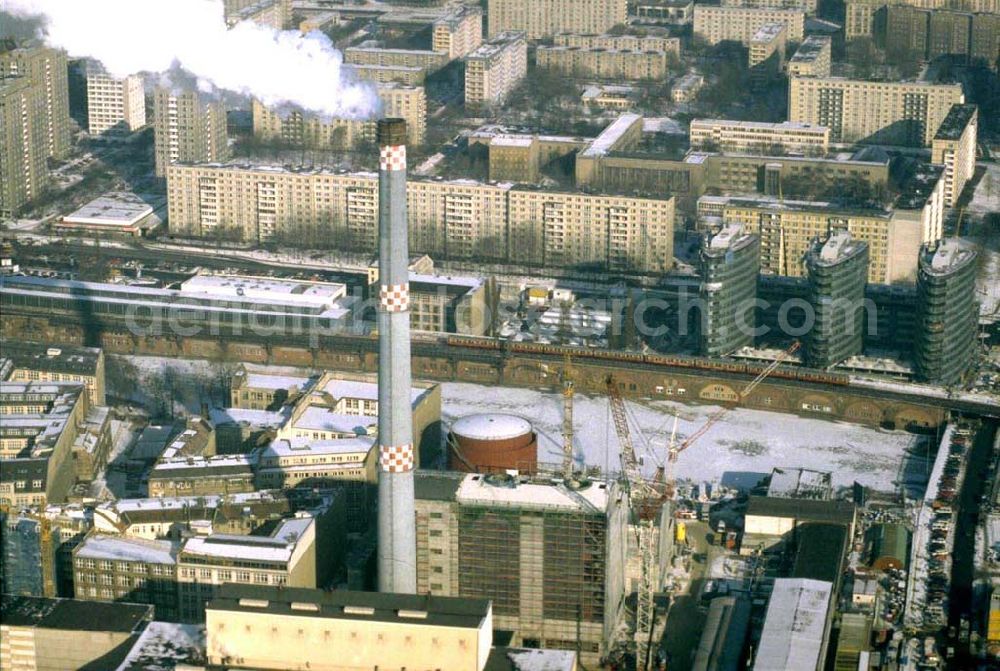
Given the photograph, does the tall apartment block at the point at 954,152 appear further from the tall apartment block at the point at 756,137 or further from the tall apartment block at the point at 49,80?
the tall apartment block at the point at 49,80

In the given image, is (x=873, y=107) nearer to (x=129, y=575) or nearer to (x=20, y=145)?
(x=20, y=145)

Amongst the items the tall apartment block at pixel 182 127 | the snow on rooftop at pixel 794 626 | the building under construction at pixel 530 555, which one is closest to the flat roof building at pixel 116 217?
the tall apartment block at pixel 182 127

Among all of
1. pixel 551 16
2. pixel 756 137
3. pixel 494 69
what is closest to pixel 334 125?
pixel 494 69

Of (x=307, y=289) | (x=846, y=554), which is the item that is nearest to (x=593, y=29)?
(x=307, y=289)

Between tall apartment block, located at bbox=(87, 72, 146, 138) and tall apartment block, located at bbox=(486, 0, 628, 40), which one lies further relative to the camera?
tall apartment block, located at bbox=(486, 0, 628, 40)

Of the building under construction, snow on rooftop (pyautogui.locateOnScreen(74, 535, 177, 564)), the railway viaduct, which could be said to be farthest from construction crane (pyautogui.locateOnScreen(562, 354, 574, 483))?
snow on rooftop (pyautogui.locateOnScreen(74, 535, 177, 564))

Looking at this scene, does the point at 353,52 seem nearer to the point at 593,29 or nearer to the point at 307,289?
the point at 593,29

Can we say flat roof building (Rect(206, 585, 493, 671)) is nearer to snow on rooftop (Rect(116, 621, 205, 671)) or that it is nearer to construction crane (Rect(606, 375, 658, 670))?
snow on rooftop (Rect(116, 621, 205, 671))
